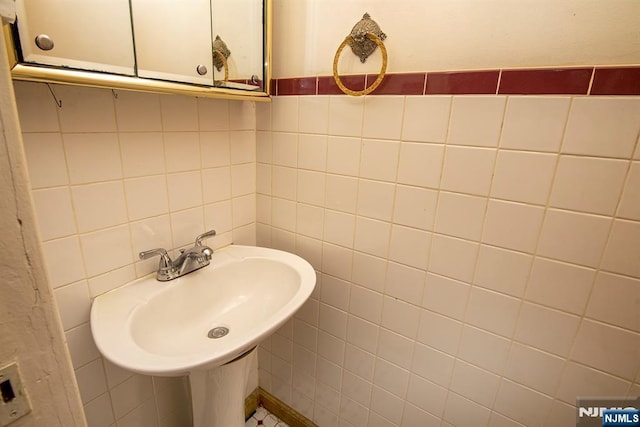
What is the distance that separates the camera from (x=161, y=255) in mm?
956

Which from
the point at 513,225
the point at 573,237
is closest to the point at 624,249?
the point at 573,237

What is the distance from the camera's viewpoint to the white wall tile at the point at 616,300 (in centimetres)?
71

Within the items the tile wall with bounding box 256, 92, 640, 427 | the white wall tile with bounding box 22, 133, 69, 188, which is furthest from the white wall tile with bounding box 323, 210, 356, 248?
the white wall tile with bounding box 22, 133, 69, 188

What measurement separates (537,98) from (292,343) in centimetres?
125

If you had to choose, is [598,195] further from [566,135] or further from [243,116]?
[243,116]

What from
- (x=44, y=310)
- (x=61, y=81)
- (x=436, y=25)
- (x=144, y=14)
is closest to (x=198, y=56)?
(x=144, y=14)

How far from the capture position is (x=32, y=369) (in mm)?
383

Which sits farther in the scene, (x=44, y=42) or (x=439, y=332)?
(x=439, y=332)

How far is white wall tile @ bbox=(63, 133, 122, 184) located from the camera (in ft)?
2.49

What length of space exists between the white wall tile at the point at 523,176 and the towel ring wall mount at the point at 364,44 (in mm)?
413

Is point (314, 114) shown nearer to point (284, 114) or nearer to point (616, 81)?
point (284, 114)

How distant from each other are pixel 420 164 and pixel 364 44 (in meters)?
0.40

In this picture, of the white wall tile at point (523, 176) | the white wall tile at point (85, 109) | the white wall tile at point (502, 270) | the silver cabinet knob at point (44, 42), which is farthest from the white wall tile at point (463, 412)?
the silver cabinet knob at point (44, 42)

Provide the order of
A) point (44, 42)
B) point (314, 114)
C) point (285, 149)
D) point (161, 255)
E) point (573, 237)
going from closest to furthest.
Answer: point (44, 42), point (573, 237), point (161, 255), point (314, 114), point (285, 149)
